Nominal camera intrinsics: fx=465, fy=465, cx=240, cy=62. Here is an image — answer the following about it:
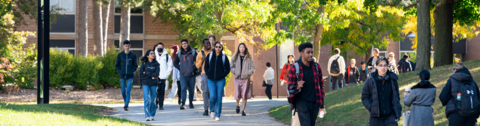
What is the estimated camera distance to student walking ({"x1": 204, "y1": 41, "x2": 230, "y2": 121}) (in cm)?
986

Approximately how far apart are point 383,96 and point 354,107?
376 centimetres

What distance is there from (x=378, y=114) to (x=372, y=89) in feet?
1.10

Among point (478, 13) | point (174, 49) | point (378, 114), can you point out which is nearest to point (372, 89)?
point (378, 114)

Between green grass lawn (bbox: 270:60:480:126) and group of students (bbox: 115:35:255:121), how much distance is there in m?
1.42

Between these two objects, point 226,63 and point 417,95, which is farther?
point 226,63

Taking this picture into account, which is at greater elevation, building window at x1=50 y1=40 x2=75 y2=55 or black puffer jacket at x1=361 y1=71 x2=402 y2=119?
building window at x1=50 y1=40 x2=75 y2=55

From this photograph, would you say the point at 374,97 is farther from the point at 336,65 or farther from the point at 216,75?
the point at 336,65

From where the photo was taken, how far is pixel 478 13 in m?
16.6

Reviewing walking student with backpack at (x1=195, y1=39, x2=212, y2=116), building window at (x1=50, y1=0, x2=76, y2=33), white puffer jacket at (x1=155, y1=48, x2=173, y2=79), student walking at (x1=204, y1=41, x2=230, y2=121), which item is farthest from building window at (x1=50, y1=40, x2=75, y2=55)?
student walking at (x1=204, y1=41, x2=230, y2=121)

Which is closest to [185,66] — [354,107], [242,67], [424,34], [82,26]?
[242,67]

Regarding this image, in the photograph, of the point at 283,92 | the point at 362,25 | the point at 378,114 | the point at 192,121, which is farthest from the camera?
the point at 283,92

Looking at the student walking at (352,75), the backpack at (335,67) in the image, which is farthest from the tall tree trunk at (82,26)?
the student walking at (352,75)

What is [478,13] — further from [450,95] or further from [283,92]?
[283,92]

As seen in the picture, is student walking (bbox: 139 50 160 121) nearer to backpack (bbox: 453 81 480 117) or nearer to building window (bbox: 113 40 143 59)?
backpack (bbox: 453 81 480 117)
